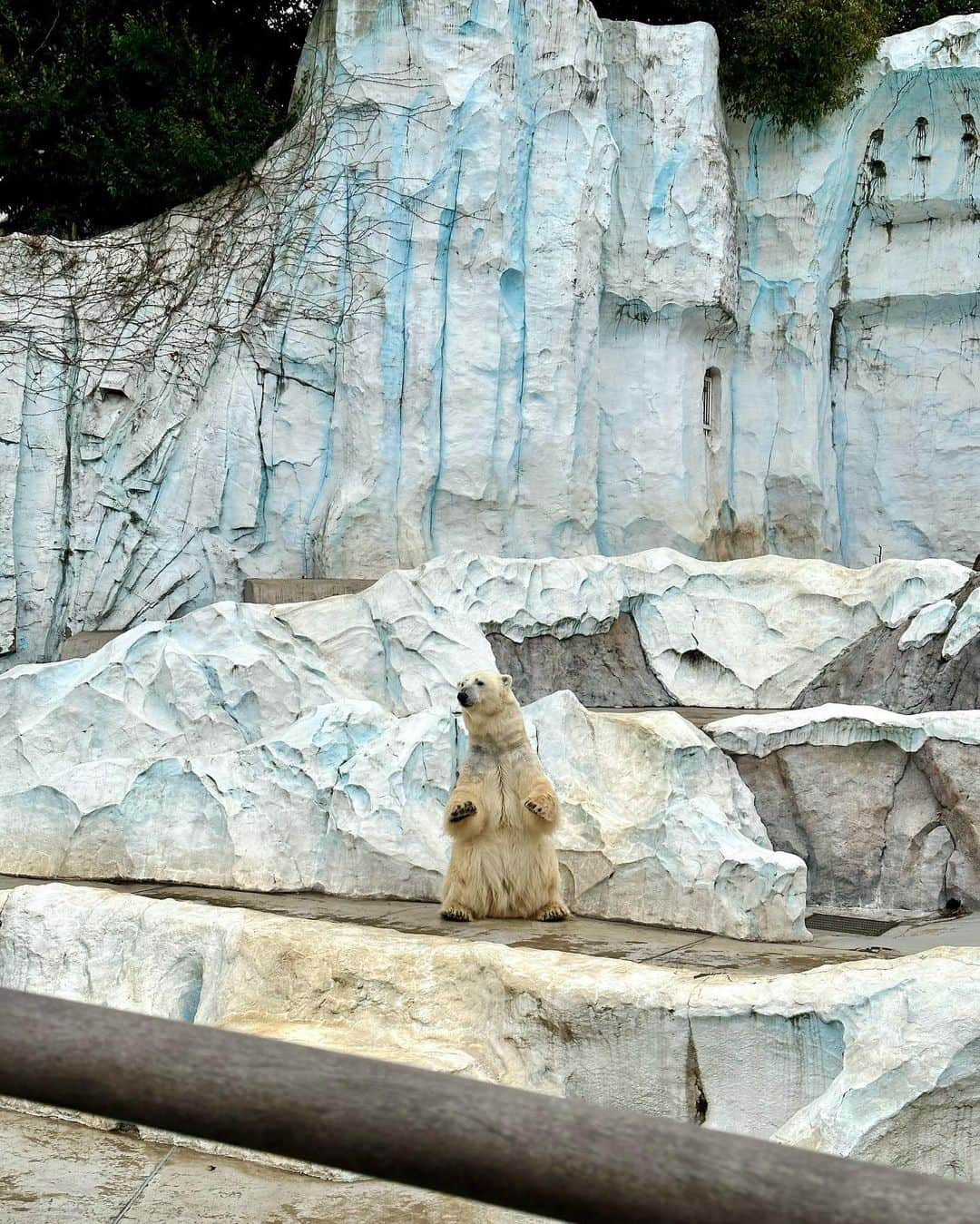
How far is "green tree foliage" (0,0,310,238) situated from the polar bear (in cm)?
660

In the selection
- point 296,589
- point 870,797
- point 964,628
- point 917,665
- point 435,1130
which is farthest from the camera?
point 296,589

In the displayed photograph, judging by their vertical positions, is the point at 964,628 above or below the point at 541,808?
above

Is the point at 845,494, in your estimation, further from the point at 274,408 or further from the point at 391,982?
the point at 391,982

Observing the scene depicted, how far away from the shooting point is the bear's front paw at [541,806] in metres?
5.34

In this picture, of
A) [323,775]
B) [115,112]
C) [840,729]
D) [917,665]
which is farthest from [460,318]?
[323,775]

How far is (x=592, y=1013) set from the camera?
4.05 m

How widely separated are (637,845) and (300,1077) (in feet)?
15.5

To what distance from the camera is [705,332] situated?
1165 cm

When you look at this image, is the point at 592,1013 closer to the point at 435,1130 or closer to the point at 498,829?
the point at 498,829

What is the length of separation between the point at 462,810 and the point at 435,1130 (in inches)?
158

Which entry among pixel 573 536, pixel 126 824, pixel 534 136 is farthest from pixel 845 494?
pixel 126 824

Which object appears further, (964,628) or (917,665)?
(917,665)

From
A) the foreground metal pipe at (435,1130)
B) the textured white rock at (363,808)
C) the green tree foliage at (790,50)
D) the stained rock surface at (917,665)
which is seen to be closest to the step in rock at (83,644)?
the textured white rock at (363,808)

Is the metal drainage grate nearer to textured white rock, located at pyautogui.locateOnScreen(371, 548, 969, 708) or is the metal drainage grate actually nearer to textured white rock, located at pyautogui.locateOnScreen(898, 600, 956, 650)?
textured white rock, located at pyautogui.locateOnScreen(898, 600, 956, 650)
